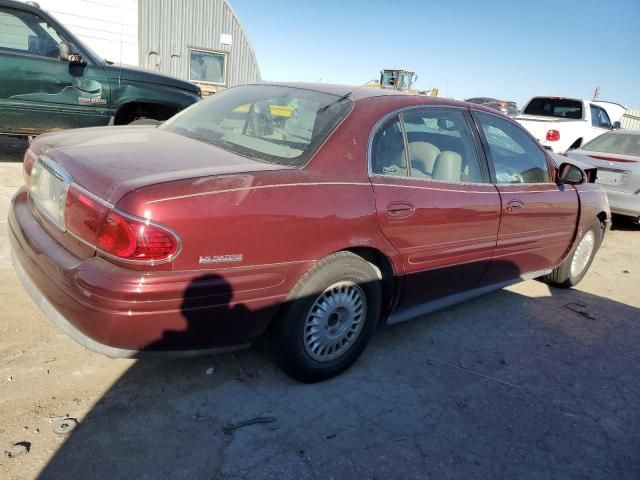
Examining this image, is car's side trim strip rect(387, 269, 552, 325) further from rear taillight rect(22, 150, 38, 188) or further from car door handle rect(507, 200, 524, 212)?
rear taillight rect(22, 150, 38, 188)

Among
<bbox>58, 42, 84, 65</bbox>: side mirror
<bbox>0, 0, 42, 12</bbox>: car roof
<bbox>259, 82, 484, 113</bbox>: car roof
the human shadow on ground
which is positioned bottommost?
the human shadow on ground

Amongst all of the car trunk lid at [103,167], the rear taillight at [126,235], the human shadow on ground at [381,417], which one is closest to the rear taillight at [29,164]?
the car trunk lid at [103,167]

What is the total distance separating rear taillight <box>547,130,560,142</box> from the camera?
1016 centimetres

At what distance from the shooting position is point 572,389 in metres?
3.04

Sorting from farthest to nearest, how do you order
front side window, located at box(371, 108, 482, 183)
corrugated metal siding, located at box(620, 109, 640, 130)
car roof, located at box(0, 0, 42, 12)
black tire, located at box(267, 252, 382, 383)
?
corrugated metal siding, located at box(620, 109, 640, 130)
car roof, located at box(0, 0, 42, 12)
front side window, located at box(371, 108, 482, 183)
black tire, located at box(267, 252, 382, 383)

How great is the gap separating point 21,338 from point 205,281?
142 centimetres

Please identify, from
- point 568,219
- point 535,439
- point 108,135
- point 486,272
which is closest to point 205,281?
point 108,135

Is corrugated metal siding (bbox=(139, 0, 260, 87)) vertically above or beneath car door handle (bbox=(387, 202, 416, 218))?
above

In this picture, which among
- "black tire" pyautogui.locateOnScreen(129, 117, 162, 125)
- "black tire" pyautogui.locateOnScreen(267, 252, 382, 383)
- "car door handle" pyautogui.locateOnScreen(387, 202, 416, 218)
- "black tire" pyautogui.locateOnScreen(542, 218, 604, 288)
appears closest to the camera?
"black tire" pyautogui.locateOnScreen(267, 252, 382, 383)

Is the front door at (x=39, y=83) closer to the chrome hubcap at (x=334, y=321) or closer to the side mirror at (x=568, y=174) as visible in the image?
the chrome hubcap at (x=334, y=321)

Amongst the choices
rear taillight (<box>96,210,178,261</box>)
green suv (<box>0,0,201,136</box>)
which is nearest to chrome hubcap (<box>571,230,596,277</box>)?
rear taillight (<box>96,210,178,261</box>)

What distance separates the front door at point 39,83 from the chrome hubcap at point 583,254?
592cm

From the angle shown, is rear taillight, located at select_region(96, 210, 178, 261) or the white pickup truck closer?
rear taillight, located at select_region(96, 210, 178, 261)

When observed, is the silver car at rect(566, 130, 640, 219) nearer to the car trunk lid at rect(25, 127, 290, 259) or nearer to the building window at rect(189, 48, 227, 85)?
the car trunk lid at rect(25, 127, 290, 259)
